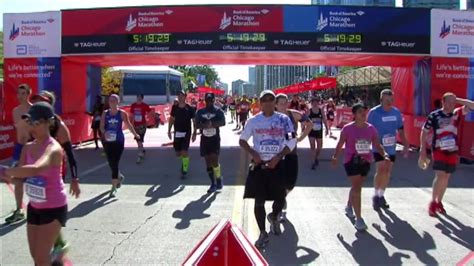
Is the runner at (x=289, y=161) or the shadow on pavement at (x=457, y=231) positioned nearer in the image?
the shadow on pavement at (x=457, y=231)

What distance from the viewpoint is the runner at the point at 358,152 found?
6898 mm

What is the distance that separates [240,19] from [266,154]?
10.5 m

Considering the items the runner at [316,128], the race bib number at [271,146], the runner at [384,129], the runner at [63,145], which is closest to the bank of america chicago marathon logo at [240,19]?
the runner at [316,128]

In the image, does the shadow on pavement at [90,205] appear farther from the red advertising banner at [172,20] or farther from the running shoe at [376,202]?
the red advertising banner at [172,20]

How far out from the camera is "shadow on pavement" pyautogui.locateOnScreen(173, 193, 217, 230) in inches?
287

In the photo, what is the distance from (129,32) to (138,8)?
0.77 metres

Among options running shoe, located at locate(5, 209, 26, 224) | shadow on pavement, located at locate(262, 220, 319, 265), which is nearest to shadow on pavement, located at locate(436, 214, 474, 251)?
shadow on pavement, located at locate(262, 220, 319, 265)

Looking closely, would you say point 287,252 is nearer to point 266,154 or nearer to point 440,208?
point 266,154

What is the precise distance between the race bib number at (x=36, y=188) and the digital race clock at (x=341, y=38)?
42.1 feet

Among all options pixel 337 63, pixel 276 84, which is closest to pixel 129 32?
pixel 337 63

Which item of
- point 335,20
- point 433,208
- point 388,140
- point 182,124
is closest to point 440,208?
point 433,208

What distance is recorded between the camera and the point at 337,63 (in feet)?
64.0

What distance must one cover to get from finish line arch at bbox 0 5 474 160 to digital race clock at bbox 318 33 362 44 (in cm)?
3

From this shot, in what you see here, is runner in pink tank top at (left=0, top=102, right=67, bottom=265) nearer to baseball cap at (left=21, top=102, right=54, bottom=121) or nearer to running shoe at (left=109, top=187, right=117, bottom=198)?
baseball cap at (left=21, top=102, right=54, bottom=121)
